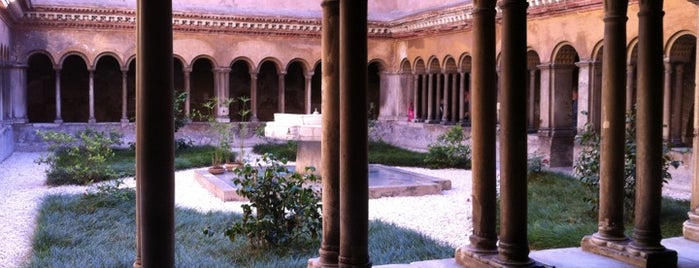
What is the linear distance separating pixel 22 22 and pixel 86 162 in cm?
644

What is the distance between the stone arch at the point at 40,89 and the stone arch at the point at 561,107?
15100 mm

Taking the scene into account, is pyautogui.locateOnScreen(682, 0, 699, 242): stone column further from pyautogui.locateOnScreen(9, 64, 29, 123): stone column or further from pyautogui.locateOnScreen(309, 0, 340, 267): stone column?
pyautogui.locateOnScreen(9, 64, 29, 123): stone column

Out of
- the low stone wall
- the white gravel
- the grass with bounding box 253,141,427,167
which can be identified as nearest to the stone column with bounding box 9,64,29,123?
the low stone wall

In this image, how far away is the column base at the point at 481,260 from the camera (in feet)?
13.9

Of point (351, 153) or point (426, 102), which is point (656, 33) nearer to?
point (351, 153)

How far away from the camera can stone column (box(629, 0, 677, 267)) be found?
4832 mm

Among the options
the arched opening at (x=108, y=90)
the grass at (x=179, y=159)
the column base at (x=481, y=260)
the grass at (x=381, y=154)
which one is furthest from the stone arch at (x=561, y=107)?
the arched opening at (x=108, y=90)

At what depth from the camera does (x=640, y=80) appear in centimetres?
498

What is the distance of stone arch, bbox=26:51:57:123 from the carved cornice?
3.83 meters

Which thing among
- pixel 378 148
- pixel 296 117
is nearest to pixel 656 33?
pixel 296 117

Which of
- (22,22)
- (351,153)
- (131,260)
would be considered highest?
(22,22)

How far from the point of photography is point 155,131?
311cm

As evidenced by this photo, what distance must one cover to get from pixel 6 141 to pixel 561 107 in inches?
494

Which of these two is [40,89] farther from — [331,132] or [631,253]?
[631,253]
